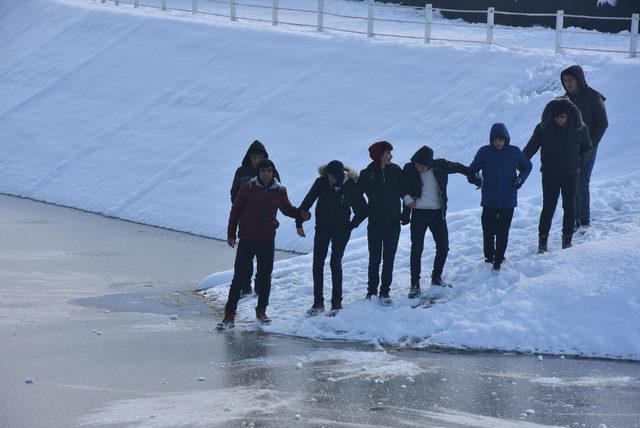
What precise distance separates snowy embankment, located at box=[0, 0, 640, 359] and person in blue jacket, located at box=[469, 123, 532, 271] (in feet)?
1.10

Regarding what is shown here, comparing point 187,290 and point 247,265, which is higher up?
point 247,265

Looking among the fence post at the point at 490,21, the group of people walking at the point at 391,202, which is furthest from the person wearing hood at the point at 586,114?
the fence post at the point at 490,21

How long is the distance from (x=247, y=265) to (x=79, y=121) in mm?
15142

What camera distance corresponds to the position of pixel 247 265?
12.5 m

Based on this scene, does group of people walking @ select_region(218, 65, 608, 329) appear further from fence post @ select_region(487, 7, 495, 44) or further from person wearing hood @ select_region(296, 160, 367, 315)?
fence post @ select_region(487, 7, 495, 44)

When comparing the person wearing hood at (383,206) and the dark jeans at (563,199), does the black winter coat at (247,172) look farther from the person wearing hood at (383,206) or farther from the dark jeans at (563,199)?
the dark jeans at (563,199)

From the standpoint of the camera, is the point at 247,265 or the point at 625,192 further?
the point at 625,192

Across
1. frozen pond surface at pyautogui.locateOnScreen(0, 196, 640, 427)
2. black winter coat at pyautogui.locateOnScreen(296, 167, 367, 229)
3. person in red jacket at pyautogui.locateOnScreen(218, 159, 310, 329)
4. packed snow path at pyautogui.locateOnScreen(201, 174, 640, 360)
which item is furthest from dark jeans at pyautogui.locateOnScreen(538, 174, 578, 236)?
person in red jacket at pyautogui.locateOnScreen(218, 159, 310, 329)

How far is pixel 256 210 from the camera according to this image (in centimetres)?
1223

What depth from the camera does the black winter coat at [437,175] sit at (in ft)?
41.4

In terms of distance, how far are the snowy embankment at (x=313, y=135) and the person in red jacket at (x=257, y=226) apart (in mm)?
440

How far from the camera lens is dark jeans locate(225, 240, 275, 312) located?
40.4ft

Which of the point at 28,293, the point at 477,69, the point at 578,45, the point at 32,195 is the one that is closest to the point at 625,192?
the point at 28,293

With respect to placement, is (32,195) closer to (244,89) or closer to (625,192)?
(244,89)
